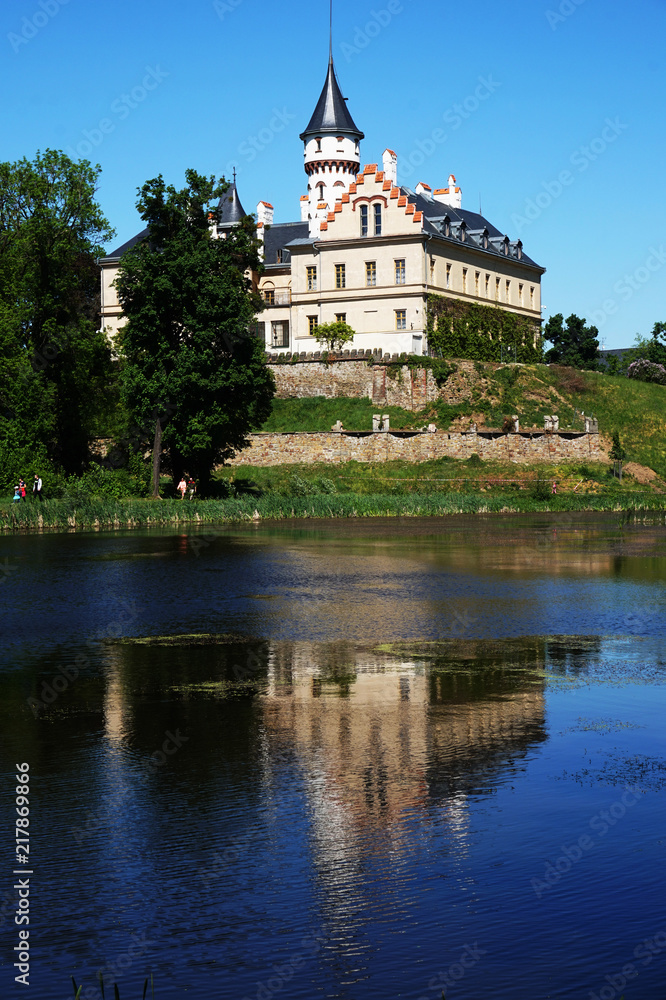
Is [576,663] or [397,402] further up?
[397,402]

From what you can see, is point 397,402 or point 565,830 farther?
point 397,402

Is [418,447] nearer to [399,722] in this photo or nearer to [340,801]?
[399,722]

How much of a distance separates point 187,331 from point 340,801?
150ft

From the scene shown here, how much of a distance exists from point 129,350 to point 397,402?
81.9ft

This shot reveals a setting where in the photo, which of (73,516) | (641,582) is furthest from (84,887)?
(73,516)

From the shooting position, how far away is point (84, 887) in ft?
22.6

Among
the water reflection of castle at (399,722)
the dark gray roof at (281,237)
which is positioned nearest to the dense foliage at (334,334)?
the dark gray roof at (281,237)

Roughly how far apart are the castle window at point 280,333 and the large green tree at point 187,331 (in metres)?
33.5

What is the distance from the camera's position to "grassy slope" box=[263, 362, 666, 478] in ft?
235

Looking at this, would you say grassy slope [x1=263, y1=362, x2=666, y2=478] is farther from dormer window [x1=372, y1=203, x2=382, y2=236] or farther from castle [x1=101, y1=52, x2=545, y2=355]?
dormer window [x1=372, y1=203, x2=382, y2=236]

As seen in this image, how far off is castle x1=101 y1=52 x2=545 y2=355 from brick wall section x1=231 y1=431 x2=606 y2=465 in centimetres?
947

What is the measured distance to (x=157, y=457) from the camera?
173ft

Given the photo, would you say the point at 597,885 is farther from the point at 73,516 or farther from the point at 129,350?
the point at 129,350

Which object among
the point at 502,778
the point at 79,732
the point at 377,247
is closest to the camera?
the point at 502,778
